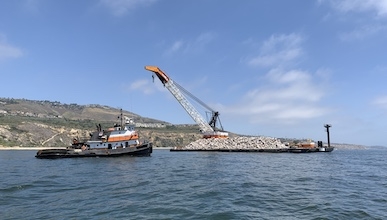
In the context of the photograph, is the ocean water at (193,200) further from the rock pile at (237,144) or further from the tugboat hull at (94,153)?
the rock pile at (237,144)

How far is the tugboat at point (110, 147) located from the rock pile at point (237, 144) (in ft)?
148

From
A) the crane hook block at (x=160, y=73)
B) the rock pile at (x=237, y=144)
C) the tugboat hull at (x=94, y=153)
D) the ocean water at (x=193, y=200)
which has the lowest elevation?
the ocean water at (x=193, y=200)

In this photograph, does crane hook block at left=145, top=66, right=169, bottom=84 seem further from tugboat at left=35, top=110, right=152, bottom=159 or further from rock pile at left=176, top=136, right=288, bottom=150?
tugboat at left=35, top=110, right=152, bottom=159

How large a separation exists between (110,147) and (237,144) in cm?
5217

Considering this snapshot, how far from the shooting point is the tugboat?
200ft

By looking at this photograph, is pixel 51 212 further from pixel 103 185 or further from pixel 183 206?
pixel 103 185

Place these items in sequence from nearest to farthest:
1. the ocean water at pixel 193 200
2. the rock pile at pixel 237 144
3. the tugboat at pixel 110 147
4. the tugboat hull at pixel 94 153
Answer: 1. the ocean water at pixel 193 200
2. the tugboat hull at pixel 94 153
3. the tugboat at pixel 110 147
4. the rock pile at pixel 237 144

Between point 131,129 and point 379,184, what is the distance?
47.8 meters

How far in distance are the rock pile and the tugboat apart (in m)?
45.2

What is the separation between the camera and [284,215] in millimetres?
14547

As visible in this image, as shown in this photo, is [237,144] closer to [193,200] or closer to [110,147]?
[110,147]

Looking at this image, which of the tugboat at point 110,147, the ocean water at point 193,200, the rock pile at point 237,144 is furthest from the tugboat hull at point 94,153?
the rock pile at point 237,144

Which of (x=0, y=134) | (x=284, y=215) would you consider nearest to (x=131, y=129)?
(x=284, y=215)

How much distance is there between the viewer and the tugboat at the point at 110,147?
61094 mm
